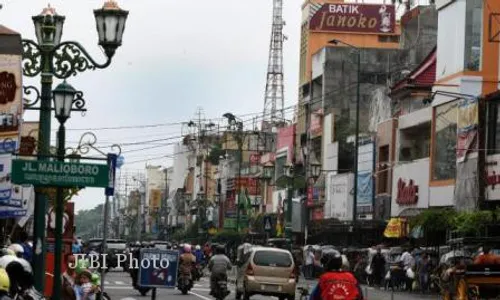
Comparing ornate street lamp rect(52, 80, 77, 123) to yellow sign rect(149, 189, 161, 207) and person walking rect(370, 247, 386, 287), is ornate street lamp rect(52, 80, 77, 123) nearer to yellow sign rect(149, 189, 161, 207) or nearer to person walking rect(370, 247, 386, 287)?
person walking rect(370, 247, 386, 287)

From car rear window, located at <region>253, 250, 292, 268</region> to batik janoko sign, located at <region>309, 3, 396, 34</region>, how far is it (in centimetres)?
4936

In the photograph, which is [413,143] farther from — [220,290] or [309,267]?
[220,290]

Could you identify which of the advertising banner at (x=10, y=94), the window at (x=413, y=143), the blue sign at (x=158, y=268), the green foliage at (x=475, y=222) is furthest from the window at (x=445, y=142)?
the advertising banner at (x=10, y=94)

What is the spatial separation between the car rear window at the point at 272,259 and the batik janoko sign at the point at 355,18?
162 feet

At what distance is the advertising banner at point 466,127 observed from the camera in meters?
47.5

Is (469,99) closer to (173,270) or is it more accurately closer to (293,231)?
(173,270)

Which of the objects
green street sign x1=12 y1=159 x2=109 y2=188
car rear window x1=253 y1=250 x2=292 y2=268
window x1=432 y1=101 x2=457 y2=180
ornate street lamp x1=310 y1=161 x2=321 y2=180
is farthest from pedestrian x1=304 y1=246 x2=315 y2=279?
green street sign x1=12 y1=159 x2=109 y2=188

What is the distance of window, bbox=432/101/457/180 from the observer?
173ft

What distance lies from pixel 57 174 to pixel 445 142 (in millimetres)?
37551

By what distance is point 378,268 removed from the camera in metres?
54.0

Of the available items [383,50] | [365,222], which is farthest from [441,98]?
[383,50]

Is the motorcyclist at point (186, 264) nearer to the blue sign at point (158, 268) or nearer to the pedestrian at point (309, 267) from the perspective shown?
the pedestrian at point (309, 267)

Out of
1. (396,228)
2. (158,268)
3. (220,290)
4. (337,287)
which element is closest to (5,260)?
(337,287)

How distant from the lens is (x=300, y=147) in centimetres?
9125
